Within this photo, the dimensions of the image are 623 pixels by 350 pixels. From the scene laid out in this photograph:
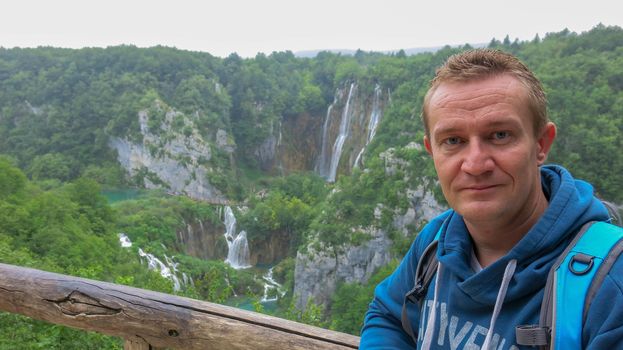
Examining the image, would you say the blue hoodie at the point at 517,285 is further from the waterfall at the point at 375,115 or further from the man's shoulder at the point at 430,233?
the waterfall at the point at 375,115

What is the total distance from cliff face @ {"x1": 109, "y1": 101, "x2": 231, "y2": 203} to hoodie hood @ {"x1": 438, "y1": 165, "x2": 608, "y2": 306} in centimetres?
5946

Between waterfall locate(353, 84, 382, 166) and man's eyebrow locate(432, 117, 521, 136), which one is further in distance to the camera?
waterfall locate(353, 84, 382, 166)

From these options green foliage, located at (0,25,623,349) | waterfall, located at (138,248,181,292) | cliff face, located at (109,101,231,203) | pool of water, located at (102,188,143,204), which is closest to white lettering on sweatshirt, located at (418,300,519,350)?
green foliage, located at (0,25,623,349)

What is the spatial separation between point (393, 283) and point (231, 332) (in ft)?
2.82

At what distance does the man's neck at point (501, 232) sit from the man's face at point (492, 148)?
0.04ft

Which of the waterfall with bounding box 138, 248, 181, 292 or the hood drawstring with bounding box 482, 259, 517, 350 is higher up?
the hood drawstring with bounding box 482, 259, 517, 350

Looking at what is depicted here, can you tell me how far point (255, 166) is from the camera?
73250mm

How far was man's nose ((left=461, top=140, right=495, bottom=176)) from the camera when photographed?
1.27 meters

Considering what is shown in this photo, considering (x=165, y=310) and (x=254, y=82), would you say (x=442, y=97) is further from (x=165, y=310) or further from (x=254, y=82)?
(x=254, y=82)

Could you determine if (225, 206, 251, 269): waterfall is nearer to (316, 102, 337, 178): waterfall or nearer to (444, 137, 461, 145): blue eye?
(316, 102, 337, 178): waterfall

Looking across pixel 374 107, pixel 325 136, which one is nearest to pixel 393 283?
pixel 374 107

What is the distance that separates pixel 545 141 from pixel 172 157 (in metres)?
63.6

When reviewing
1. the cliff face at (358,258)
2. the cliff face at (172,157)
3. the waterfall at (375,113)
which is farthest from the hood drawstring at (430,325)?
the cliff face at (172,157)

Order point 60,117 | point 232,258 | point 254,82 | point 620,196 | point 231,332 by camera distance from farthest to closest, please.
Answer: point 254,82 < point 60,117 < point 232,258 < point 620,196 < point 231,332
